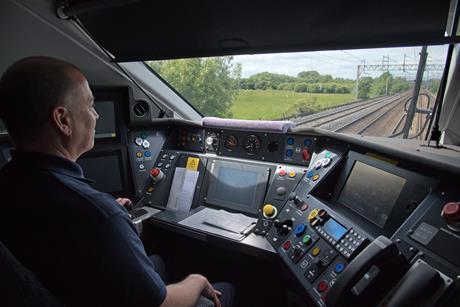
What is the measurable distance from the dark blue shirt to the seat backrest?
10cm

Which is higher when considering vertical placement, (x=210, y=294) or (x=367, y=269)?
(x=367, y=269)

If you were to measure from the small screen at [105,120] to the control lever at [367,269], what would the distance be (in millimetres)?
1841

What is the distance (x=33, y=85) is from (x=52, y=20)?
1535 mm

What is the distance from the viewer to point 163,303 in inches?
37.8

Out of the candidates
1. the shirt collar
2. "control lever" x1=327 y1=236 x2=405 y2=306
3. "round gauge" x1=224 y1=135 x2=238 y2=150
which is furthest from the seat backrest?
"round gauge" x1=224 y1=135 x2=238 y2=150

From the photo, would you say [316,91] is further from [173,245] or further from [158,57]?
[173,245]

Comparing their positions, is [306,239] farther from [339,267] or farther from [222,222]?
[222,222]

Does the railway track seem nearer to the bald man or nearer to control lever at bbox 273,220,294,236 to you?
control lever at bbox 273,220,294,236

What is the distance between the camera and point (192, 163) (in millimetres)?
2318

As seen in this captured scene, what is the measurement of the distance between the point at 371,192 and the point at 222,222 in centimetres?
85

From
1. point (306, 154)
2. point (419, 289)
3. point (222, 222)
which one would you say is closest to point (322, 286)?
point (419, 289)

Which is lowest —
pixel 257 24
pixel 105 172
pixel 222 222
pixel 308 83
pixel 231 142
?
pixel 222 222

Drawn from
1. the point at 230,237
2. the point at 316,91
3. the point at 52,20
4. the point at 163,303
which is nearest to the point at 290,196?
the point at 230,237

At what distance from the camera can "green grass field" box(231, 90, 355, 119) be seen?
1.79m
